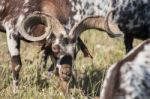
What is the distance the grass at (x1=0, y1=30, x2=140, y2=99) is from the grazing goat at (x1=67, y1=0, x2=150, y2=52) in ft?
3.09

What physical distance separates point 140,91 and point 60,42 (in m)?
3.41

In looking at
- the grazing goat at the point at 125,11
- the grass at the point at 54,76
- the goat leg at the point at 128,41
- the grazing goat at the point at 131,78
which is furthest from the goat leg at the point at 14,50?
the grazing goat at the point at 131,78

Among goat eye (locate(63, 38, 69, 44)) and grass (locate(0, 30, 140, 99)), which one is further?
goat eye (locate(63, 38, 69, 44))

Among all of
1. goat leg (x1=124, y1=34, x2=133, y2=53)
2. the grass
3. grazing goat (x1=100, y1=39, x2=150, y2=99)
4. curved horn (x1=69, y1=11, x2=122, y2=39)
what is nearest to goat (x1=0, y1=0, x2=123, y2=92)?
curved horn (x1=69, y1=11, x2=122, y2=39)

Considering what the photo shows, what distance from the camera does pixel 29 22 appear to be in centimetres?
988

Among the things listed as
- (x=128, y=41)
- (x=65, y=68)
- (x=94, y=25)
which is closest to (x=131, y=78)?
(x=65, y=68)

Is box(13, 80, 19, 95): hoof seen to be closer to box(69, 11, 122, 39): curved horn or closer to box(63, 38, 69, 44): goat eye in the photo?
box(63, 38, 69, 44): goat eye

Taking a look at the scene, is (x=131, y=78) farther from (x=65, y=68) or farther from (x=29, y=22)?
(x=29, y=22)

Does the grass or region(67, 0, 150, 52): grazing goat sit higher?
region(67, 0, 150, 52): grazing goat

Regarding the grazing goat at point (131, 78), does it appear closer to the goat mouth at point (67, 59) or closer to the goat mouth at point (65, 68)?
the goat mouth at point (65, 68)

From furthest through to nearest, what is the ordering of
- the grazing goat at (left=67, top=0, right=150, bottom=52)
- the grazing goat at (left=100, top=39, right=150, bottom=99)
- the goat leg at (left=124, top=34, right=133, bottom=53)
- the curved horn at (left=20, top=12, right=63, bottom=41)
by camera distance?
1. the goat leg at (left=124, top=34, right=133, bottom=53)
2. the grazing goat at (left=67, top=0, right=150, bottom=52)
3. the curved horn at (left=20, top=12, right=63, bottom=41)
4. the grazing goat at (left=100, top=39, right=150, bottom=99)

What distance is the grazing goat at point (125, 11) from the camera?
10.3 m

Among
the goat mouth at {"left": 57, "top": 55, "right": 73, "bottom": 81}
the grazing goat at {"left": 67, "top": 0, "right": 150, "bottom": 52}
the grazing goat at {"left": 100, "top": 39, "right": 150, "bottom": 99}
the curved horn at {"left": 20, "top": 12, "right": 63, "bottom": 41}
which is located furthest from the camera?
the grazing goat at {"left": 67, "top": 0, "right": 150, "bottom": 52}

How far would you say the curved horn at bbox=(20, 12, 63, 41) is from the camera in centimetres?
965
